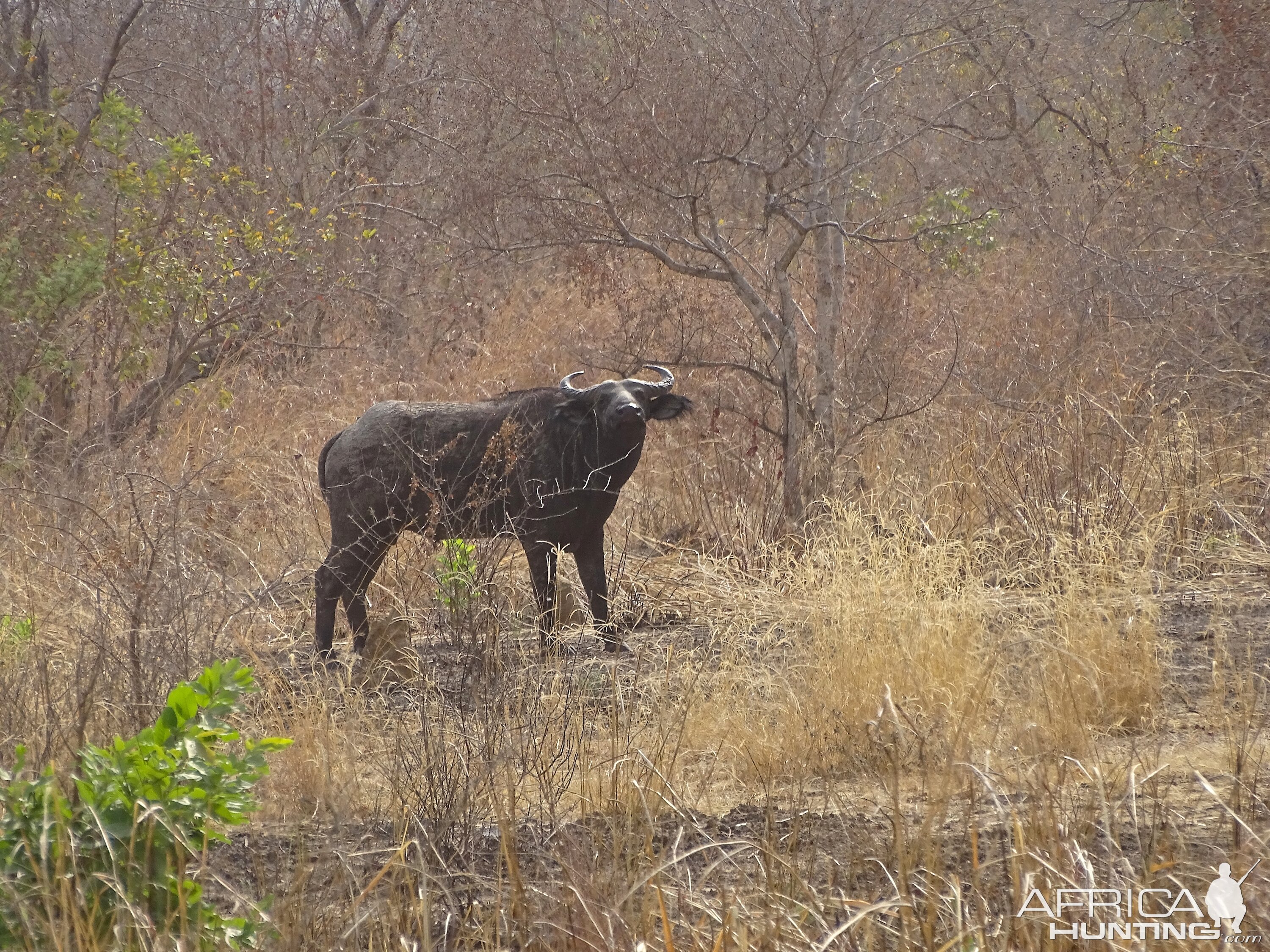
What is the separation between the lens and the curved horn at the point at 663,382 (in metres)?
7.26

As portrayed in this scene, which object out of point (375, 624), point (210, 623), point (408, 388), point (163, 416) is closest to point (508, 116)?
point (408, 388)

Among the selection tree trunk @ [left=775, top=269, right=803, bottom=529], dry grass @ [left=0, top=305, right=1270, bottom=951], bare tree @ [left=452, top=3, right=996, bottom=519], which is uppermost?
bare tree @ [left=452, top=3, right=996, bottom=519]

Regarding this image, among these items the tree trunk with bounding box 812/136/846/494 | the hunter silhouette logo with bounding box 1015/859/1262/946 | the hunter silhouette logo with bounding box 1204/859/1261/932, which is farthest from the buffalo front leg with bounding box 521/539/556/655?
the hunter silhouette logo with bounding box 1204/859/1261/932

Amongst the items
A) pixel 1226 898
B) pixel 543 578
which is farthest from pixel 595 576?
pixel 1226 898

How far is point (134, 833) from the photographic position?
3117 millimetres

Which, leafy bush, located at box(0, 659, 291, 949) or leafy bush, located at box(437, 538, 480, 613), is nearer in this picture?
leafy bush, located at box(0, 659, 291, 949)

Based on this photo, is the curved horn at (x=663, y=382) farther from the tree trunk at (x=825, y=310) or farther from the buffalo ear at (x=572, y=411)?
the tree trunk at (x=825, y=310)

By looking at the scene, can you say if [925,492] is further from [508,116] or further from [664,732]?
[508,116]

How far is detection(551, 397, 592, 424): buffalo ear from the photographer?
7066 millimetres

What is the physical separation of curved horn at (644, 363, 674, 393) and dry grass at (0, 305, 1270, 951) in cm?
108

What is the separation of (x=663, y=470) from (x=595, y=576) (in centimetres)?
260

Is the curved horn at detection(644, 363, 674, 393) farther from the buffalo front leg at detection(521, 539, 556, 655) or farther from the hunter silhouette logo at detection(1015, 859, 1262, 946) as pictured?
the hunter silhouette logo at detection(1015, 859, 1262, 946)

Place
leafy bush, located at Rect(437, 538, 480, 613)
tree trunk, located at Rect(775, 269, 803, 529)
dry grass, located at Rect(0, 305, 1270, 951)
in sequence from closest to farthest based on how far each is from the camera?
dry grass, located at Rect(0, 305, 1270, 951), leafy bush, located at Rect(437, 538, 480, 613), tree trunk, located at Rect(775, 269, 803, 529)

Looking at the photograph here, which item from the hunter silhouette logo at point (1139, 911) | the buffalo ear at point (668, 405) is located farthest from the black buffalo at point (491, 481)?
the hunter silhouette logo at point (1139, 911)
